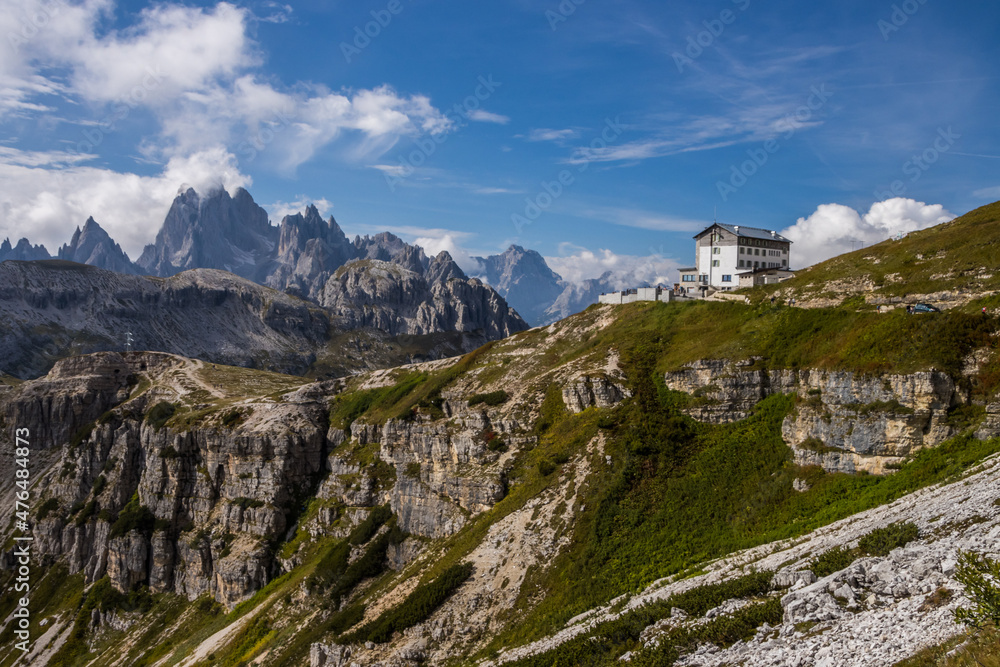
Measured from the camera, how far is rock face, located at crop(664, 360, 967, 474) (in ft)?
133

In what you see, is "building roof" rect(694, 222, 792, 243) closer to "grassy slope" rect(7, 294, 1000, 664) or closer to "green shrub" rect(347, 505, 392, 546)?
"grassy slope" rect(7, 294, 1000, 664)

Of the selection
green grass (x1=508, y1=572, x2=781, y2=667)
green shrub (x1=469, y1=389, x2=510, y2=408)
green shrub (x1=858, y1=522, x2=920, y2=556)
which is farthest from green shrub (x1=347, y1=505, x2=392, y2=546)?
green shrub (x1=858, y1=522, x2=920, y2=556)

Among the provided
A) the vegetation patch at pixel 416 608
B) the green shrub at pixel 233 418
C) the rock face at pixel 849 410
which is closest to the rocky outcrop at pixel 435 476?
the vegetation patch at pixel 416 608

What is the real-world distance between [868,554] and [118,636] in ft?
408

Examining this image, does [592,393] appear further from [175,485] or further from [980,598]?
[175,485]

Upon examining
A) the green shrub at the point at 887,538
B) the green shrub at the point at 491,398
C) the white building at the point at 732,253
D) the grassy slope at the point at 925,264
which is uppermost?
the white building at the point at 732,253

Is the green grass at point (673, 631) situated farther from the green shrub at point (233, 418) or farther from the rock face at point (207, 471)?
the green shrub at point (233, 418)

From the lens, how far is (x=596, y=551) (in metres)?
48.1

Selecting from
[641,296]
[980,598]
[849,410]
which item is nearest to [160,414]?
[641,296]

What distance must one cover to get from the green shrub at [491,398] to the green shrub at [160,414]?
79163mm

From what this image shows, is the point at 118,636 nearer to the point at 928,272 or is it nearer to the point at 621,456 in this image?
the point at 621,456

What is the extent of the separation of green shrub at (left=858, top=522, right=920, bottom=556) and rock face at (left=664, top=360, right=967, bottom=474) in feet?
50.8

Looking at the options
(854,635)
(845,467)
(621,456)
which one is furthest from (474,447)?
(854,635)

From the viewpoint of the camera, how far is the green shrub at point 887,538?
26625 mm
